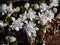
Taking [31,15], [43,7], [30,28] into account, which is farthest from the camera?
[43,7]

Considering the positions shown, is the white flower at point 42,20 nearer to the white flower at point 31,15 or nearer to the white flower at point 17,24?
the white flower at point 31,15

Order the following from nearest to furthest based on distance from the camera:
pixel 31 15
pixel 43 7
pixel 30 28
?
1. pixel 30 28
2. pixel 31 15
3. pixel 43 7

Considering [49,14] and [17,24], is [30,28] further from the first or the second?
[49,14]

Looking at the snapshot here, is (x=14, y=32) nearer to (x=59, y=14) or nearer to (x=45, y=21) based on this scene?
(x=45, y=21)

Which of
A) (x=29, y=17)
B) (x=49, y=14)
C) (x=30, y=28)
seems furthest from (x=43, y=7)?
(x=30, y=28)

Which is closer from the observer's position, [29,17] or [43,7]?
[29,17]

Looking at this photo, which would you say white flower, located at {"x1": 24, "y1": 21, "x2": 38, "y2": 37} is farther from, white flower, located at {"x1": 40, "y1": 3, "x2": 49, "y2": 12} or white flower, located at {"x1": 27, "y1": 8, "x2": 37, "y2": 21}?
white flower, located at {"x1": 40, "y1": 3, "x2": 49, "y2": 12}

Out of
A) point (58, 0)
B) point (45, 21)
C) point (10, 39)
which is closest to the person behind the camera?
point (10, 39)

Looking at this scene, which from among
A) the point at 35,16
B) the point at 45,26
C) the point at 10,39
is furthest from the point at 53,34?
the point at 10,39
